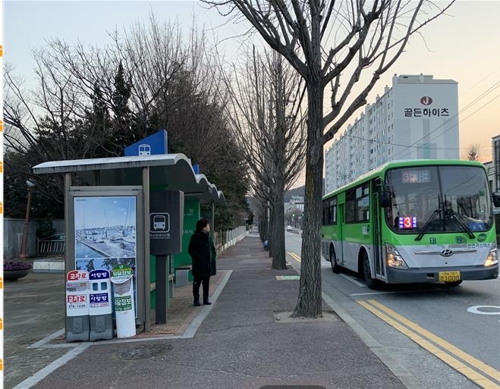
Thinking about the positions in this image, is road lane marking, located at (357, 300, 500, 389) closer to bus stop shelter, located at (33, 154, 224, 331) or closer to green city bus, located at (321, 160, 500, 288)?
green city bus, located at (321, 160, 500, 288)

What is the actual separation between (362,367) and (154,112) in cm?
1329

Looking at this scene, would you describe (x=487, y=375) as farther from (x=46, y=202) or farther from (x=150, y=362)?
(x=46, y=202)

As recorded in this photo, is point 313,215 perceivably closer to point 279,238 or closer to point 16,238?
point 279,238

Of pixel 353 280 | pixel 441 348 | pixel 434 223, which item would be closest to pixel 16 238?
pixel 353 280

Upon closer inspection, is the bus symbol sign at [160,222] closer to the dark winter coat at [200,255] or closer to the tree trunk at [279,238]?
the dark winter coat at [200,255]

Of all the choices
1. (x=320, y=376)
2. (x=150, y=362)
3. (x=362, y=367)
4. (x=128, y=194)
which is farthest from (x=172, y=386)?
(x=128, y=194)

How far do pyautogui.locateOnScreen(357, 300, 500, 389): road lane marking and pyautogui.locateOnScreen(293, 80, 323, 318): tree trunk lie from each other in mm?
1415

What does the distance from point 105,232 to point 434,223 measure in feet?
22.2

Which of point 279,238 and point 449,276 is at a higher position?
point 279,238

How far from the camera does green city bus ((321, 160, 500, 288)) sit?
9648 mm

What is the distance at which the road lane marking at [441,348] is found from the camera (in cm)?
489

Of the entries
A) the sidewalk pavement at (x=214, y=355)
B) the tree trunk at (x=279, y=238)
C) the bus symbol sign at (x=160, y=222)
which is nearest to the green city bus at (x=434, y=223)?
the sidewalk pavement at (x=214, y=355)

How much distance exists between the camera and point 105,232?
7.11 m

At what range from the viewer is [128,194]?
23.4 ft
